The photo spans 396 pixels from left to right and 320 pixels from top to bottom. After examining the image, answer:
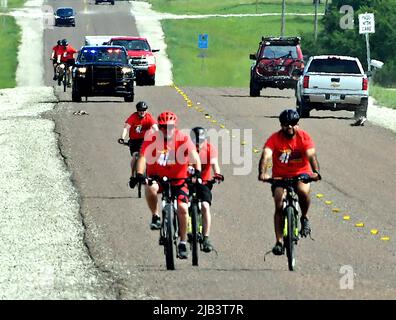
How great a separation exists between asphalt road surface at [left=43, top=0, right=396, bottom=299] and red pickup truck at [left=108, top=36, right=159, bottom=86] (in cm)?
1244

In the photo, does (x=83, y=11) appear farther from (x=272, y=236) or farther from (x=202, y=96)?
(x=272, y=236)

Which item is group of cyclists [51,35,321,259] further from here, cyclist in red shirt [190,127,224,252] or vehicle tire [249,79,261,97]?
vehicle tire [249,79,261,97]

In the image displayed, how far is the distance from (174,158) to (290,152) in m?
1.37

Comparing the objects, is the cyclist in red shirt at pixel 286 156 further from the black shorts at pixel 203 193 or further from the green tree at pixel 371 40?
the green tree at pixel 371 40

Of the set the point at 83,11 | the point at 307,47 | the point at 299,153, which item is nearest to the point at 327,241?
the point at 299,153

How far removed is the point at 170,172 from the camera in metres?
15.6

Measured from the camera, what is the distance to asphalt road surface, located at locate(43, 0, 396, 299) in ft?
49.0

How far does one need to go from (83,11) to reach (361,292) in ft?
369

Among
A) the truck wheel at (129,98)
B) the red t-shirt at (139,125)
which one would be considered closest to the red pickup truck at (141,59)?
the truck wheel at (129,98)

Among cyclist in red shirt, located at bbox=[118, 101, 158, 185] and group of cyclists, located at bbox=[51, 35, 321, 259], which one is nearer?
group of cyclists, located at bbox=[51, 35, 321, 259]

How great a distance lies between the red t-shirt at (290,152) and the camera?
15.6 m

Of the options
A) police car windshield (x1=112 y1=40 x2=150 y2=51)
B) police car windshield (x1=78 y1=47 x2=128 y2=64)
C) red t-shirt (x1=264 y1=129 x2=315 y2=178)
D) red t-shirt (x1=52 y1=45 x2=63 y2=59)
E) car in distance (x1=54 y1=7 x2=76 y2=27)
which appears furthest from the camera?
car in distance (x1=54 y1=7 x2=76 y2=27)

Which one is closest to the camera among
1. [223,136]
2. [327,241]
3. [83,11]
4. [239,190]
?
[327,241]

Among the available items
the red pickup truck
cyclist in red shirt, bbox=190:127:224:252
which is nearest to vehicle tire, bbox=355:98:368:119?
the red pickup truck
